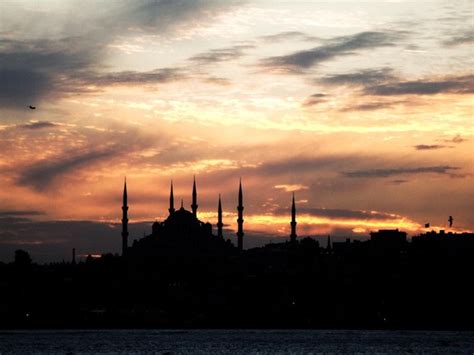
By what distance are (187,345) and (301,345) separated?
654 inches

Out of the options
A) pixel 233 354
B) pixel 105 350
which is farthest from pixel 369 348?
pixel 105 350

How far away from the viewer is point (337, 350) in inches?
6619

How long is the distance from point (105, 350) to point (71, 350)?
17.0 ft

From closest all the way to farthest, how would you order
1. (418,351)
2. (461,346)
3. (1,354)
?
(1,354), (418,351), (461,346)

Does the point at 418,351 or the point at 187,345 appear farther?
the point at 187,345

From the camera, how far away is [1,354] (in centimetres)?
15550

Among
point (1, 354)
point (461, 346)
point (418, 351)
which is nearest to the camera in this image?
point (1, 354)

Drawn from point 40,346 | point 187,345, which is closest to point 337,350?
point 187,345

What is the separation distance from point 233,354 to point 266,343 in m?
30.7

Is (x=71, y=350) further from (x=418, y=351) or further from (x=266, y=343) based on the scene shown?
(x=418, y=351)

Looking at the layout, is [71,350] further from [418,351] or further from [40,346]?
[418,351]

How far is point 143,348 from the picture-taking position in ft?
572

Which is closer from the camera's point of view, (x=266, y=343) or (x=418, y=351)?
(x=418, y=351)

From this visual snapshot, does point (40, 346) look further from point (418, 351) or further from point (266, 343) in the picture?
point (418, 351)
